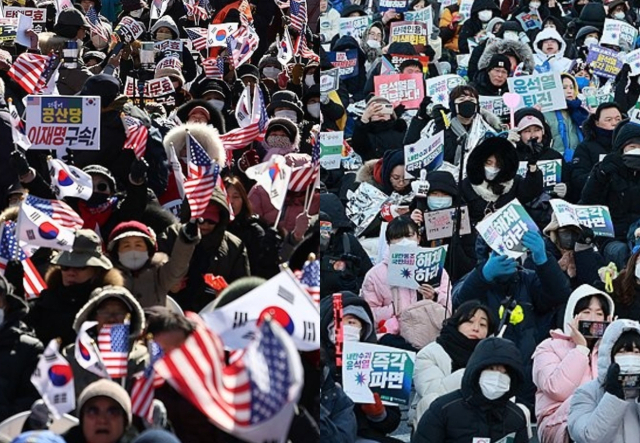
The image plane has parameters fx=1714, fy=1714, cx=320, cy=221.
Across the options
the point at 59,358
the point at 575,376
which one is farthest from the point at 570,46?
the point at 59,358

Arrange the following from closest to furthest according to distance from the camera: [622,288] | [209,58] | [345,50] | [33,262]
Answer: [33,262] → [622,288] → [209,58] → [345,50]

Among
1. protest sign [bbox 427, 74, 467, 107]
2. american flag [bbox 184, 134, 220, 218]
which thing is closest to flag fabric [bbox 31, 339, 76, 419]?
american flag [bbox 184, 134, 220, 218]

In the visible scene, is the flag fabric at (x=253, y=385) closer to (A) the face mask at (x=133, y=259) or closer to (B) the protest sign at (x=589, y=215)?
(A) the face mask at (x=133, y=259)

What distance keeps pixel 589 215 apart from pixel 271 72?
549 cm

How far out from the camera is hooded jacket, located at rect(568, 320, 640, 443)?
311 inches

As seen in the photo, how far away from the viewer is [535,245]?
9500 millimetres

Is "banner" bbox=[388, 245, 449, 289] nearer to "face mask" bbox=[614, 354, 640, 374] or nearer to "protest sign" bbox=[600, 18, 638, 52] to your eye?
"face mask" bbox=[614, 354, 640, 374]

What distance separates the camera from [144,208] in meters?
9.23

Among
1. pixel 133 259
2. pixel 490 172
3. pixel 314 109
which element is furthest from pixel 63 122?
pixel 314 109

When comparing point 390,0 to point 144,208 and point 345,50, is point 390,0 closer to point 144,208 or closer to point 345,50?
point 345,50

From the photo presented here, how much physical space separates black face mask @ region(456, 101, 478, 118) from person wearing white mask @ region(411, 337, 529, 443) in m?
4.33

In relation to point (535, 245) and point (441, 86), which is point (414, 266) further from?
point (441, 86)

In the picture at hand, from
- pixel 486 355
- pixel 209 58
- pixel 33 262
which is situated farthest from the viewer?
pixel 209 58

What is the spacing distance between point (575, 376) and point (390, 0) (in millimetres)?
12158
